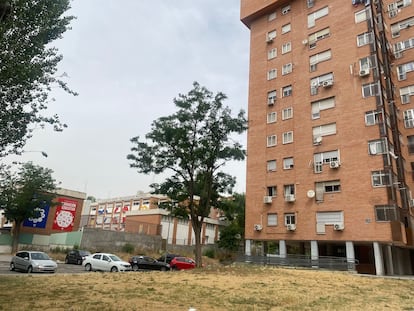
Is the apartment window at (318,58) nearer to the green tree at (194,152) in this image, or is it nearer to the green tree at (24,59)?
the green tree at (194,152)

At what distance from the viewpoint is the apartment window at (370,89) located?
3045cm

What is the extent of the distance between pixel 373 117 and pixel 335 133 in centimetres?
353

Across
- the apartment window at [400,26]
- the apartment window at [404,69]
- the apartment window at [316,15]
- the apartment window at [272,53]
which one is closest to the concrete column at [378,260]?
the apartment window at [404,69]

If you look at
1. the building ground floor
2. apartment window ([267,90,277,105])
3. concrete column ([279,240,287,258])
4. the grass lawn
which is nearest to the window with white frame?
apartment window ([267,90,277,105])

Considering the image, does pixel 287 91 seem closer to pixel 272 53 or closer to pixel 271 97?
pixel 271 97

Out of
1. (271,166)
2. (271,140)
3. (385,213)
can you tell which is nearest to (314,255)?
(385,213)

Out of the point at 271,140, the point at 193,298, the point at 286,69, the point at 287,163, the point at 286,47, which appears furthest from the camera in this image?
the point at 286,47

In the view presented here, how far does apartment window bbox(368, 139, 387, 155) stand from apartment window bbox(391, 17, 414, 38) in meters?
16.8

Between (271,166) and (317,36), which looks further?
(317,36)

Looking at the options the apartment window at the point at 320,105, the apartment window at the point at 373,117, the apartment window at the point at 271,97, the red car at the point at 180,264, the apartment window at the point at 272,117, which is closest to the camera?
the apartment window at the point at 373,117

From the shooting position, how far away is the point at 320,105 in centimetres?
3391

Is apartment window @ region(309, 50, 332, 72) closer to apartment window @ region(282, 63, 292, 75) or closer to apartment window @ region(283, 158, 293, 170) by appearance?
apartment window @ region(282, 63, 292, 75)

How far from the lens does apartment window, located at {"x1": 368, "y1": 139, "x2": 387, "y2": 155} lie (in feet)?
94.0

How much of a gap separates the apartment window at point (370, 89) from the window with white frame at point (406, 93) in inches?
325
